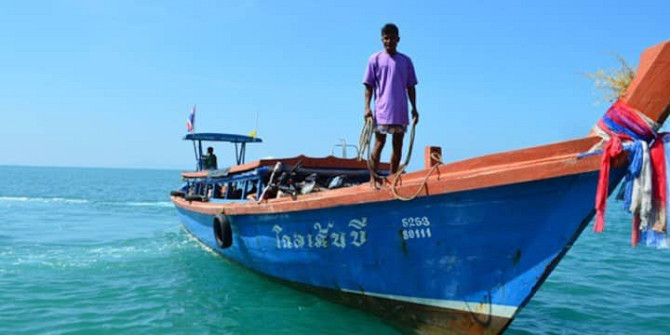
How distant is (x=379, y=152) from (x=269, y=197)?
2.44m

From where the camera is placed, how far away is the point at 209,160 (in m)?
13.5

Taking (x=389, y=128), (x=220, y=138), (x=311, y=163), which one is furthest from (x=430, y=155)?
(x=220, y=138)

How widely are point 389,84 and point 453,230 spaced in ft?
5.27

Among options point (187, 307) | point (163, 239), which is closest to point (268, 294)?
point (187, 307)

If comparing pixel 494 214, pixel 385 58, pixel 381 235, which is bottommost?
pixel 381 235

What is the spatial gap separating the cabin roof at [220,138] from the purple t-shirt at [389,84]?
875 cm

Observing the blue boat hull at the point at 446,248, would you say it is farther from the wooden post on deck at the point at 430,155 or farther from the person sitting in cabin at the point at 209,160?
the person sitting in cabin at the point at 209,160

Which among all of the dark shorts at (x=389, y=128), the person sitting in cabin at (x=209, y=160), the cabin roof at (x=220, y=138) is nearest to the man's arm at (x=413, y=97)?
the dark shorts at (x=389, y=128)

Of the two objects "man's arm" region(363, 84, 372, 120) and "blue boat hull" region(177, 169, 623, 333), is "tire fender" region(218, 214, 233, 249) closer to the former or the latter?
"blue boat hull" region(177, 169, 623, 333)

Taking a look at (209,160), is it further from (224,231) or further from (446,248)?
(446,248)

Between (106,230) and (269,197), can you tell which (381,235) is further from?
(106,230)

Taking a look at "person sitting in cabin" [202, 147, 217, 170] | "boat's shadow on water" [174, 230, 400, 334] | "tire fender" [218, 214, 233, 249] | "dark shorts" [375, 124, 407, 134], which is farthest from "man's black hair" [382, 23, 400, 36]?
"person sitting in cabin" [202, 147, 217, 170]

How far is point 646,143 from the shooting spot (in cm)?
344

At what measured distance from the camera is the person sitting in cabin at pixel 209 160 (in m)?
13.5
